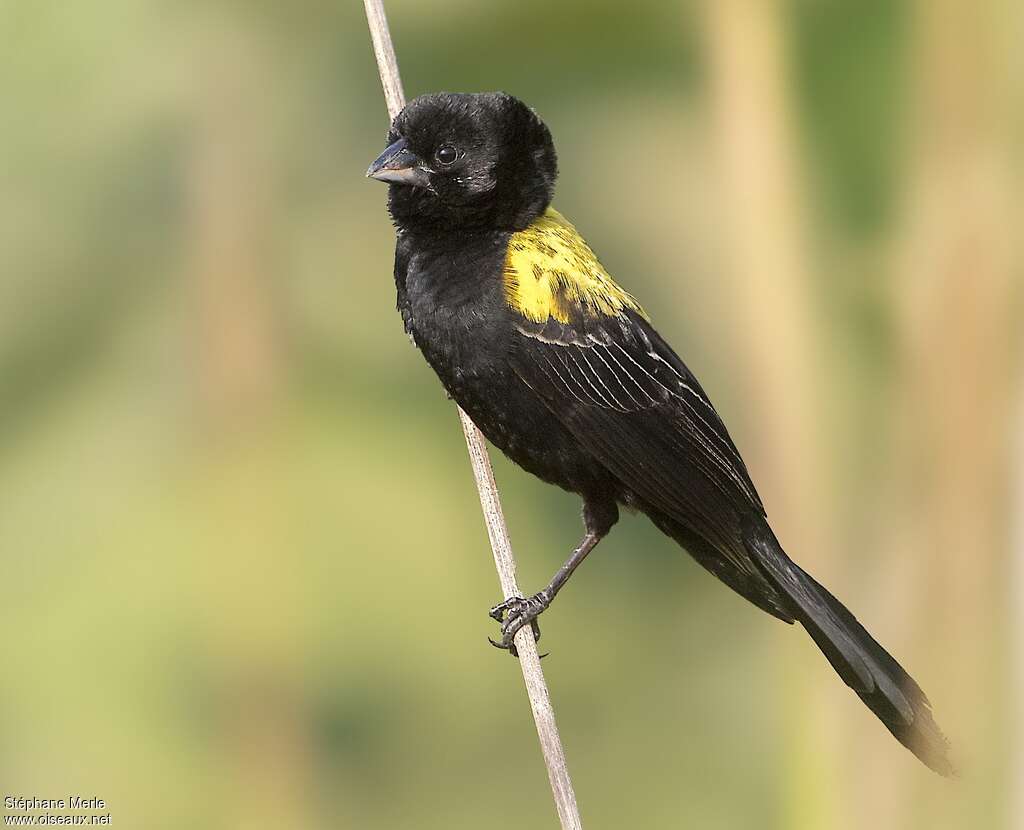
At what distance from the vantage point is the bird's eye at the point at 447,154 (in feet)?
9.22

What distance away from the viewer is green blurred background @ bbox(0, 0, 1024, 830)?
3176mm

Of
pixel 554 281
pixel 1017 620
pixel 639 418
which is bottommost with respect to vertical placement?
pixel 1017 620

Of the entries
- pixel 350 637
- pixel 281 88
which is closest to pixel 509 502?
pixel 350 637

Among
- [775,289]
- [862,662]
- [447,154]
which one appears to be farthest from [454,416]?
[862,662]

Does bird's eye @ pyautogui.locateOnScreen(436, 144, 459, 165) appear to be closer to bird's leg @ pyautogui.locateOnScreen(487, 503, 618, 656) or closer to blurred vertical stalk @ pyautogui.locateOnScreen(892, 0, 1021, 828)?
bird's leg @ pyautogui.locateOnScreen(487, 503, 618, 656)

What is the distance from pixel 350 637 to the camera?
10.9 feet

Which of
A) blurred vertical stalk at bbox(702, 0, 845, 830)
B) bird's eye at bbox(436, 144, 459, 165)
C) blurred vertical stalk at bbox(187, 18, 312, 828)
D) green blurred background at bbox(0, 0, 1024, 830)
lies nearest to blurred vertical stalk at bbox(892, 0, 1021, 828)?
green blurred background at bbox(0, 0, 1024, 830)

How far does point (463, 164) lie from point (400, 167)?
0.15 m

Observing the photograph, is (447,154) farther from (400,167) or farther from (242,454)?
(242,454)

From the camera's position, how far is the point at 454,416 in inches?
132

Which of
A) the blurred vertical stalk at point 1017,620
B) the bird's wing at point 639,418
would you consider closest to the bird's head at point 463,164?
the bird's wing at point 639,418

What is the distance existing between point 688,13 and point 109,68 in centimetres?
164

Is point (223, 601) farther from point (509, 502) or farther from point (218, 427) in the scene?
point (509, 502)

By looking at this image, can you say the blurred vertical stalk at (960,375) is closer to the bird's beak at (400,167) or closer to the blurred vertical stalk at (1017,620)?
the blurred vertical stalk at (1017,620)
